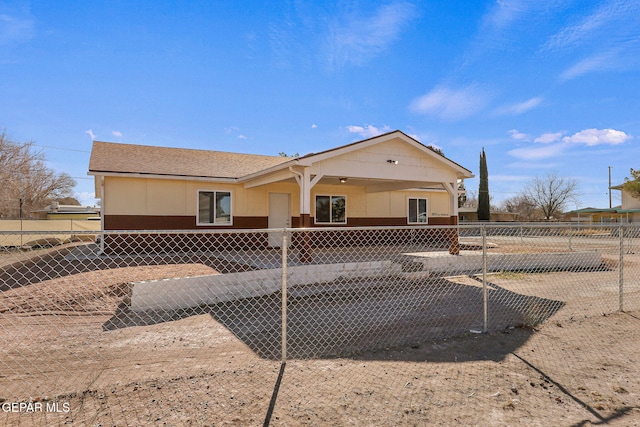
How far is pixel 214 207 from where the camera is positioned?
1326 centimetres

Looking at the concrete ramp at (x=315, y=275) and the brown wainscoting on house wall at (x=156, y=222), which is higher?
the brown wainscoting on house wall at (x=156, y=222)

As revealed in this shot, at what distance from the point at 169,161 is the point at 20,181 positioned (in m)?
22.4

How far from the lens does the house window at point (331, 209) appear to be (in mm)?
15211

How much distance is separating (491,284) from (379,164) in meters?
4.59

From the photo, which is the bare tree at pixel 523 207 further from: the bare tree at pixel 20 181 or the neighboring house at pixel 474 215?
the bare tree at pixel 20 181

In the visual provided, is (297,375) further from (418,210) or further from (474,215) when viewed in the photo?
(474,215)

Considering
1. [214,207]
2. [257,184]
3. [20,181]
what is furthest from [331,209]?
[20,181]

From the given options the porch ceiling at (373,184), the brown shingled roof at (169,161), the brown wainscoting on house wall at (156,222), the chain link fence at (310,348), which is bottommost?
the chain link fence at (310,348)

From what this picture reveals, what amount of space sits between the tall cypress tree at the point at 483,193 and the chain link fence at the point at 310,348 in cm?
3375

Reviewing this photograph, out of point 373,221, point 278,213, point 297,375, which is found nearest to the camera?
point 297,375

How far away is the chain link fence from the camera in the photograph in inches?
111

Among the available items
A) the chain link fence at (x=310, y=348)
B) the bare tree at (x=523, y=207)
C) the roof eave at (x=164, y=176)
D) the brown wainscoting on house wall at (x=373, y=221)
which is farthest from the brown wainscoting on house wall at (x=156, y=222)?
the bare tree at (x=523, y=207)

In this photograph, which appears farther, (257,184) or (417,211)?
(417,211)

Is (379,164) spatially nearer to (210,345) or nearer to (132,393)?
(210,345)
